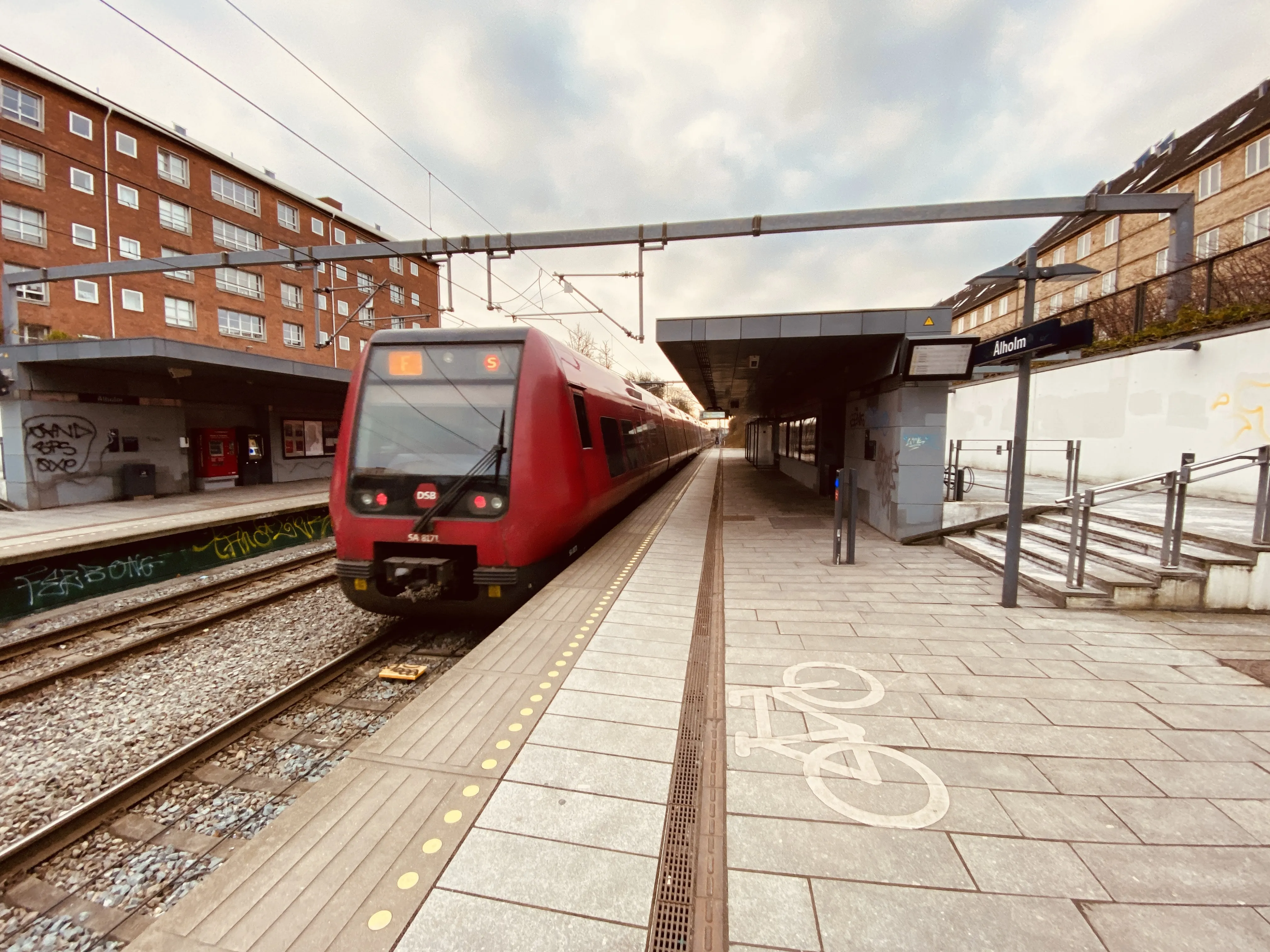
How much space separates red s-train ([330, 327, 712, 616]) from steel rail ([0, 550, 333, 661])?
3429 mm

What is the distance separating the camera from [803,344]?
8.72 m

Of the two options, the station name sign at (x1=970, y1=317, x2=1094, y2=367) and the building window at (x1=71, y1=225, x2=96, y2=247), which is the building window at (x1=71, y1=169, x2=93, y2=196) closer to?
the building window at (x1=71, y1=225, x2=96, y2=247)

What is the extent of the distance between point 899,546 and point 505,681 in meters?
6.73

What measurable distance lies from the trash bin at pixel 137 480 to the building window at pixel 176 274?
52.6 feet

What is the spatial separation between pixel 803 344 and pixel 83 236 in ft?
98.0

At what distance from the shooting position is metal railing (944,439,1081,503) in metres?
8.42

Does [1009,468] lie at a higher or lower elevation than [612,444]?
lower

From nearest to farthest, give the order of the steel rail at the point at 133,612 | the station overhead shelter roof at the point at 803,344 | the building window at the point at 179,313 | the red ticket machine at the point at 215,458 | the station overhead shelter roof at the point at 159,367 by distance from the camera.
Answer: the steel rail at the point at 133,612 < the station overhead shelter roof at the point at 803,344 < the station overhead shelter roof at the point at 159,367 < the red ticket machine at the point at 215,458 < the building window at the point at 179,313

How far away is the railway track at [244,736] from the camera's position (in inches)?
105

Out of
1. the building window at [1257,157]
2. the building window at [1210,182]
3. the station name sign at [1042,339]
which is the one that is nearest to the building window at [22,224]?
the station name sign at [1042,339]

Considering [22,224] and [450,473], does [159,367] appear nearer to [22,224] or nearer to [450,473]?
[450,473]

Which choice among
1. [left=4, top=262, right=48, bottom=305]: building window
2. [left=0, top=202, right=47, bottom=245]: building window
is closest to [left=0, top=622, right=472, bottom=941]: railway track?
[left=4, top=262, right=48, bottom=305]: building window

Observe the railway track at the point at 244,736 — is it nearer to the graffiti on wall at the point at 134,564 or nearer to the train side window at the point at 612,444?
the train side window at the point at 612,444

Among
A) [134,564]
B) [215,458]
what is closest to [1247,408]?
[134,564]
